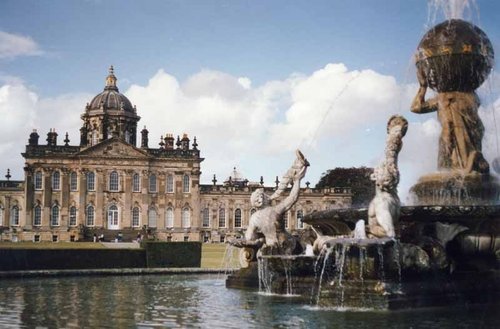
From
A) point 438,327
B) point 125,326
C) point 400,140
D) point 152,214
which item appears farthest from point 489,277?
point 152,214

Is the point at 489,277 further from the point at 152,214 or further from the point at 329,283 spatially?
the point at 152,214

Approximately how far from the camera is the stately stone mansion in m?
78.0

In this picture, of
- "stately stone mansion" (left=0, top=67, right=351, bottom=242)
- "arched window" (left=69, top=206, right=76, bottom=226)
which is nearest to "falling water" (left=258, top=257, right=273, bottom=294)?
"stately stone mansion" (left=0, top=67, right=351, bottom=242)

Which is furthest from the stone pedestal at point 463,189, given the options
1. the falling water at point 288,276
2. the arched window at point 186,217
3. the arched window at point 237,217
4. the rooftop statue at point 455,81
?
the arched window at point 237,217

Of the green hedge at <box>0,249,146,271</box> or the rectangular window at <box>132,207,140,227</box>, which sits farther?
the rectangular window at <box>132,207,140,227</box>

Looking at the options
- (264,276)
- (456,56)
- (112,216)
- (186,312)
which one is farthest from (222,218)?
(186,312)

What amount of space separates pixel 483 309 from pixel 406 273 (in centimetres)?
120

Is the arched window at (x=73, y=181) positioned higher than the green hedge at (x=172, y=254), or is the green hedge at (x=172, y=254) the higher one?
the arched window at (x=73, y=181)

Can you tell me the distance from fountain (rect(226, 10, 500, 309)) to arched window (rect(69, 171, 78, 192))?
2576 inches

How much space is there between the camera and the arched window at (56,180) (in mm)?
78812

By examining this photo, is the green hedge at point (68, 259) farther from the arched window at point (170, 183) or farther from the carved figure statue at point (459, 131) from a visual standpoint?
the arched window at point (170, 183)

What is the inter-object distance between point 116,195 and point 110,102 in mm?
14065

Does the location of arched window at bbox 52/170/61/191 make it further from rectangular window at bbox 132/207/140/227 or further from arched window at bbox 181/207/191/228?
arched window at bbox 181/207/191/228

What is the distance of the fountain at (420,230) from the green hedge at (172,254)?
8.30 metres
